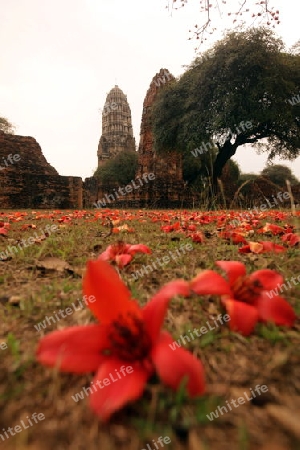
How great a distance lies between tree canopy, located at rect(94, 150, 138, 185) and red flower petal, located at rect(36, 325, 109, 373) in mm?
29026

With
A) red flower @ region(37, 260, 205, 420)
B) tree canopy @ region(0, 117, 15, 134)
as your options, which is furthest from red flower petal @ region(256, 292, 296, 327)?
tree canopy @ region(0, 117, 15, 134)

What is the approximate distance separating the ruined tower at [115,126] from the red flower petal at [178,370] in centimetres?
Answer: 5012

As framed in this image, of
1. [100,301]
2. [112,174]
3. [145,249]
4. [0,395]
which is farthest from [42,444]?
[112,174]

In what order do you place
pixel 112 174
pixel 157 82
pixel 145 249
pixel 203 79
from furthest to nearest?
1. pixel 112 174
2. pixel 157 82
3. pixel 203 79
4. pixel 145 249

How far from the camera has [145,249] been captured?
1643mm

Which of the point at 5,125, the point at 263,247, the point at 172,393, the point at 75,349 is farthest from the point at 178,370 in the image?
the point at 5,125

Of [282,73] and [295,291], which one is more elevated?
[282,73]

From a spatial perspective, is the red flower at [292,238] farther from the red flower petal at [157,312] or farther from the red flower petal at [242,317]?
the red flower petal at [157,312]

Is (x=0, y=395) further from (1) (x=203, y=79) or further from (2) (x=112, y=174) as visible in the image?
(2) (x=112, y=174)

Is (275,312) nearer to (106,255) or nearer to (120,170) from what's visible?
(106,255)

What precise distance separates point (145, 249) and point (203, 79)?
15.6 metres

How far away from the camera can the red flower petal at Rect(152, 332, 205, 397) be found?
61 cm

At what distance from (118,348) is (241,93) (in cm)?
1550

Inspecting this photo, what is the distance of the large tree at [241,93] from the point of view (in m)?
13.7
